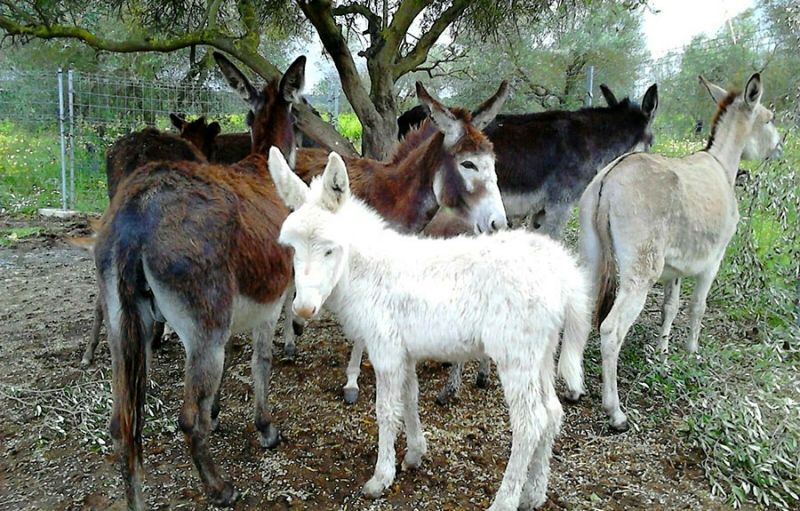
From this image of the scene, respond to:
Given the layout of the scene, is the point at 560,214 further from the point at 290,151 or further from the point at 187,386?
the point at 187,386

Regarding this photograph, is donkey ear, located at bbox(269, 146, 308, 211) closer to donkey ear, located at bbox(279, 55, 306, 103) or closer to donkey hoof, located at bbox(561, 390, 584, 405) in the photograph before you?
donkey ear, located at bbox(279, 55, 306, 103)

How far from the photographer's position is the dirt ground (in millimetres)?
2848

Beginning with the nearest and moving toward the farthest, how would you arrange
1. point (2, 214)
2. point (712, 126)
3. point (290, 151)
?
1. point (290, 151)
2. point (712, 126)
3. point (2, 214)

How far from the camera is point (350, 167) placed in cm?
436

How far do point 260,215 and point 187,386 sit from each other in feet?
3.06

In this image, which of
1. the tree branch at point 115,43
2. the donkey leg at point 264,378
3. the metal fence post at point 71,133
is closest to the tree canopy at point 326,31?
the tree branch at point 115,43

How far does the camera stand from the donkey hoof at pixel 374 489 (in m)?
2.79

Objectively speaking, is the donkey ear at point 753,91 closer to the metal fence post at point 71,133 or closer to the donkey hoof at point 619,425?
the donkey hoof at point 619,425

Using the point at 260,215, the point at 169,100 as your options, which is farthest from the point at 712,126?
the point at 169,100

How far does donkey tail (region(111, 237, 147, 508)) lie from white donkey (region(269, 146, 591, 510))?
2.14 feet

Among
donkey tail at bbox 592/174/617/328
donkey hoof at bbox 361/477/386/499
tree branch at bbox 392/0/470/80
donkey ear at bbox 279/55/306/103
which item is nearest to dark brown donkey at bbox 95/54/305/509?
donkey hoof at bbox 361/477/386/499

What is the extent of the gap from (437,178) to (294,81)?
1.46 m

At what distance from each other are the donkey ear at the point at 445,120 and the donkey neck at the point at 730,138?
2.23 m

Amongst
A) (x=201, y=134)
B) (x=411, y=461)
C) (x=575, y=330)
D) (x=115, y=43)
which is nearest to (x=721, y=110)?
(x=575, y=330)
